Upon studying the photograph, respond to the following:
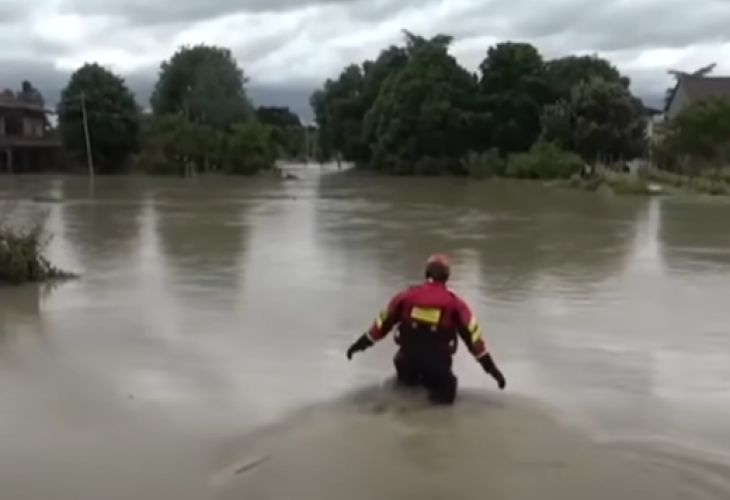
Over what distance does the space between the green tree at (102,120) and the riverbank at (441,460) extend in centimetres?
6129

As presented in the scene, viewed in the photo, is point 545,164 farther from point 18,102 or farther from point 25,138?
point 18,102

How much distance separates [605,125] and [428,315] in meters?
50.4

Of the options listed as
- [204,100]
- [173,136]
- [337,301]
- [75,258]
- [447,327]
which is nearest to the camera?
[447,327]

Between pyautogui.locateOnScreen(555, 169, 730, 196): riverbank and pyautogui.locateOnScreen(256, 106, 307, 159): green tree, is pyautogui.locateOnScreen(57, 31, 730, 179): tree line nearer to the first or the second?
pyautogui.locateOnScreen(555, 169, 730, 196): riverbank

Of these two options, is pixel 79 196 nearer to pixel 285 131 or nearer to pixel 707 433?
pixel 707 433

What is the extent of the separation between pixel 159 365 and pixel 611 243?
42.0 feet

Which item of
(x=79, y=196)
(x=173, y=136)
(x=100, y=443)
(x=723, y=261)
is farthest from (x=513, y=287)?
(x=173, y=136)

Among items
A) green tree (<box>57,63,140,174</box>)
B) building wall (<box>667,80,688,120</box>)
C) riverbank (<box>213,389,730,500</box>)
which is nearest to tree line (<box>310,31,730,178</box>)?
building wall (<box>667,80,688,120</box>)

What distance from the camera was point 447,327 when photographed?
6.86 meters

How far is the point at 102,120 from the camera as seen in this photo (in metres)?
67.0

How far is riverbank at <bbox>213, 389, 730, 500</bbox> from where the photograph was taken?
589 centimetres

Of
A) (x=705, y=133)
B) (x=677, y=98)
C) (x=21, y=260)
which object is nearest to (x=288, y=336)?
(x=21, y=260)

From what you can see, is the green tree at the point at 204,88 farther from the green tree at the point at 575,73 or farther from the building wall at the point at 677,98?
the building wall at the point at 677,98

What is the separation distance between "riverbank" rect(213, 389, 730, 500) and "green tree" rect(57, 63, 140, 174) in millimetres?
61290
